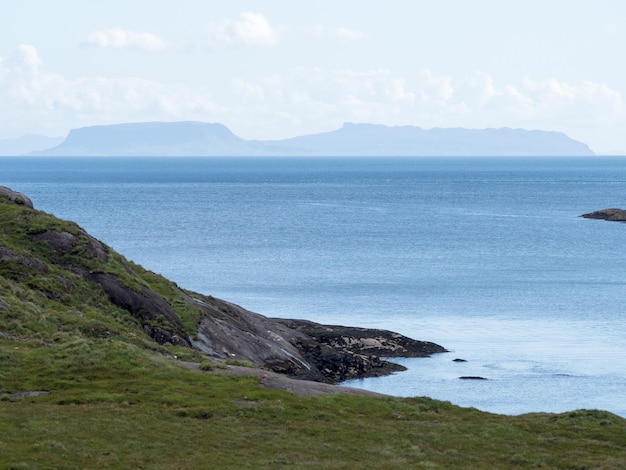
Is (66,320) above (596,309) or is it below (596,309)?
above

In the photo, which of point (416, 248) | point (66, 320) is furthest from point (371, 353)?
point (416, 248)

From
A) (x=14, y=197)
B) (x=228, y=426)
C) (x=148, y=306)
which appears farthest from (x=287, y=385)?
(x=14, y=197)

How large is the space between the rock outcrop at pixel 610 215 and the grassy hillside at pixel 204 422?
137 metres

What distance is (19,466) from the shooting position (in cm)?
2236

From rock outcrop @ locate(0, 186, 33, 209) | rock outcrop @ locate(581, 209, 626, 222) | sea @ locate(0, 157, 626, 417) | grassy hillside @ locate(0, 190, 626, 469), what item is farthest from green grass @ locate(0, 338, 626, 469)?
rock outcrop @ locate(581, 209, 626, 222)

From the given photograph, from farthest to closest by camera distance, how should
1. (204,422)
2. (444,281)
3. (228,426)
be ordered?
(444,281) → (204,422) → (228,426)

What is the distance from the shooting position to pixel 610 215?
167625 millimetres

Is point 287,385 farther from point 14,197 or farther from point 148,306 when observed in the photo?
point 14,197

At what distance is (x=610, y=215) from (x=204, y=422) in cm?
14995

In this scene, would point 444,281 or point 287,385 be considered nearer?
point 287,385

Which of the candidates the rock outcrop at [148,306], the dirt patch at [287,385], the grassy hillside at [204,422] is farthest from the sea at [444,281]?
the grassy hillside at [204,422]

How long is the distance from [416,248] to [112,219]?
57.3m

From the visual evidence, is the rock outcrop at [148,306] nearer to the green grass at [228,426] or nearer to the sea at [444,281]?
the sea at [444,281]

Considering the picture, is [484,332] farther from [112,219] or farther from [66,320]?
[112,219]
